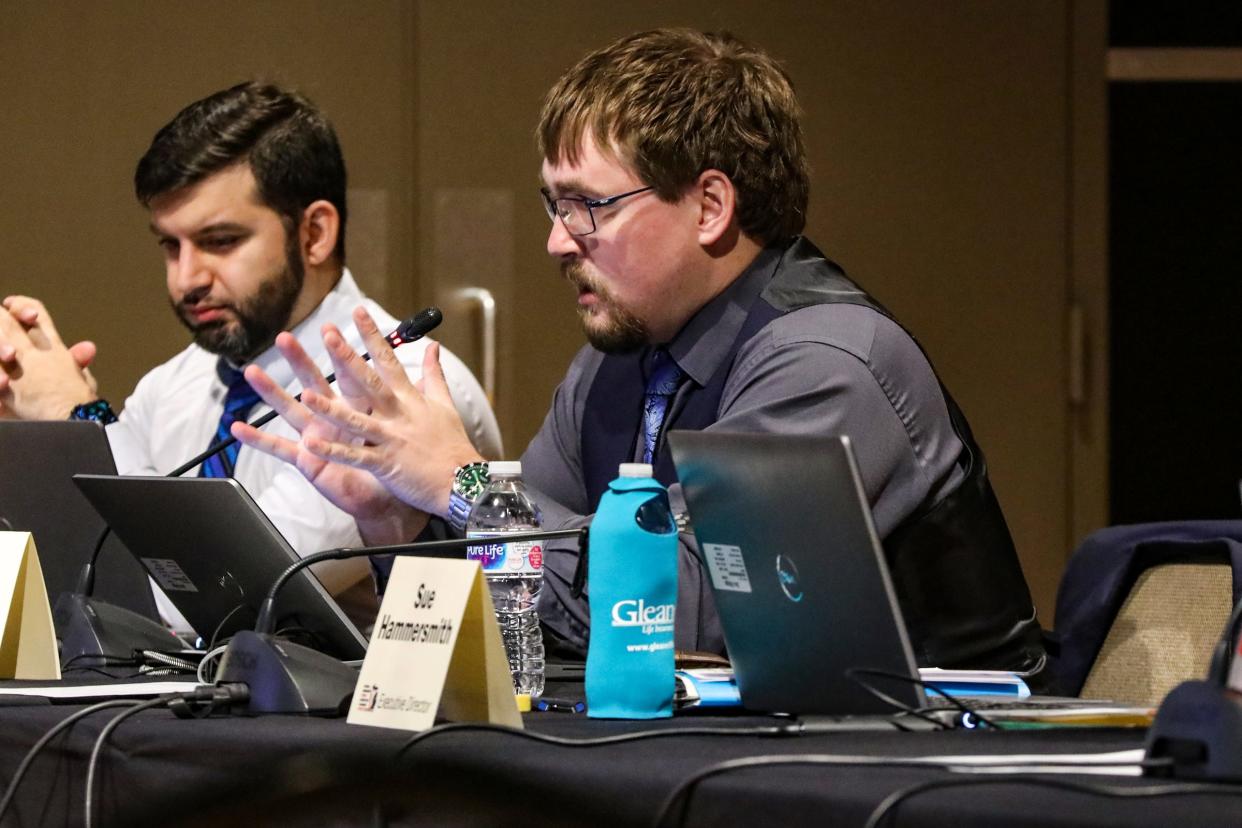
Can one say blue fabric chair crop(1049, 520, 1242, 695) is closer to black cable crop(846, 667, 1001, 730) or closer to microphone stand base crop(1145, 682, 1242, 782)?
black cable crop(846, 667, 1001, 730)

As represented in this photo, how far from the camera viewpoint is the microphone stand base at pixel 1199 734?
861 millimetres

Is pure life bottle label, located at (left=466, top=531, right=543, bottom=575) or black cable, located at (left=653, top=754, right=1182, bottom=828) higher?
black cable, located at (left=653, top=754, right=1182, bottom=828)

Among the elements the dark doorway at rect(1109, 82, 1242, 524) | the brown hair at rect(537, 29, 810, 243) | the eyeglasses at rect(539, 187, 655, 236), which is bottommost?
the dark doorway at rect(1109, 82, 1242, 524)

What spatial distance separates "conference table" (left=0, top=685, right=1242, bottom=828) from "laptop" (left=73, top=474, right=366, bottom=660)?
23 centimetres

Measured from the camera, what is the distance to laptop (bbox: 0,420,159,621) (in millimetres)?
1733

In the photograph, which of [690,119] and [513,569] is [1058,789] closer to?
[513,569]

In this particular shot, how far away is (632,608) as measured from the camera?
1.20m

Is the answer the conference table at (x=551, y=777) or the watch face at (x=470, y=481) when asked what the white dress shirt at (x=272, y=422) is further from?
the conference table at (x=551, y=777)

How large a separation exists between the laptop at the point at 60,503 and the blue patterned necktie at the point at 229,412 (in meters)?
0.54

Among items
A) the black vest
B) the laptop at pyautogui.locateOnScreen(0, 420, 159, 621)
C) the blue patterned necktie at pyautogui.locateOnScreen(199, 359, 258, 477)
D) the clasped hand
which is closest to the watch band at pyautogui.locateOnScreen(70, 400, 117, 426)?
the clasped hand

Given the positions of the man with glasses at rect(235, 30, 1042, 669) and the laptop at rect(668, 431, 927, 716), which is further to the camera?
the man with glasses at rect(235, 30, 1042, 669)

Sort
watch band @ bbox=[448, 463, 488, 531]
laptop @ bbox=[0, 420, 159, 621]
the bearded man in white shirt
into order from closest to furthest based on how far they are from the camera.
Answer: watch band @ bbox=[448, 463, 488, 531]
laptop @ bbox=[0, 420, 159, 621]
the bearded man in white shirt

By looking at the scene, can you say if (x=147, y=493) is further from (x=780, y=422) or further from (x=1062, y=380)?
(x=1062, y=380)

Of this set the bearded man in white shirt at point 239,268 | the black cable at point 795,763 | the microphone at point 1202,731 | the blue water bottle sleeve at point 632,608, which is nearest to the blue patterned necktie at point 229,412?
the bearded man in white shirt at point 239,268
